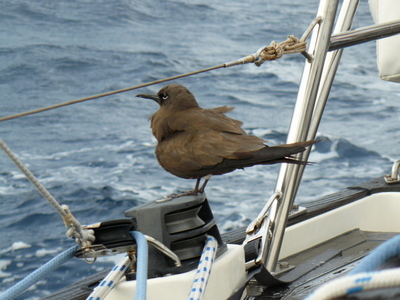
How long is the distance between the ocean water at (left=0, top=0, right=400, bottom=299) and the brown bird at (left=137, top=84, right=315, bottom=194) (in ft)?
8.48

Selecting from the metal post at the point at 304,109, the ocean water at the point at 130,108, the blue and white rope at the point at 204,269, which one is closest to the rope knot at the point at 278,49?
the metal post at the point at 304,109

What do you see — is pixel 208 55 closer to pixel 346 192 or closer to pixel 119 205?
pixel 119 205

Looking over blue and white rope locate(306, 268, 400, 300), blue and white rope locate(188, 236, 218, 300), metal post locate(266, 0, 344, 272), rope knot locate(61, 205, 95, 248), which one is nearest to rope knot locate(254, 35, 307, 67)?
metal post locate(266, 0, 344, 272)

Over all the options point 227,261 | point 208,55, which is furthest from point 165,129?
point 208,55

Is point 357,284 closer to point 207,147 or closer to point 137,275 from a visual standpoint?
point 137,275

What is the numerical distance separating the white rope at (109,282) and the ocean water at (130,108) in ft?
8.79

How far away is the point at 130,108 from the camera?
26.0 ft

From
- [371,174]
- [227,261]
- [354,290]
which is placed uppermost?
[354,290]

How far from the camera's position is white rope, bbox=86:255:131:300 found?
1124 mm

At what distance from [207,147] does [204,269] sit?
0.23 m

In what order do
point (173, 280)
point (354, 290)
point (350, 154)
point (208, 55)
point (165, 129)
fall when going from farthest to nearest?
point (208, 55) → point (350, 154) → point (165, 129) → point (173, 280) → point (354, 290)

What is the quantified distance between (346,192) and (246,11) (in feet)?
40.4

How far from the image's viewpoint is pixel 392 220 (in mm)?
2133

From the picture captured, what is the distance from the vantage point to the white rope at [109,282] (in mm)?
1124
